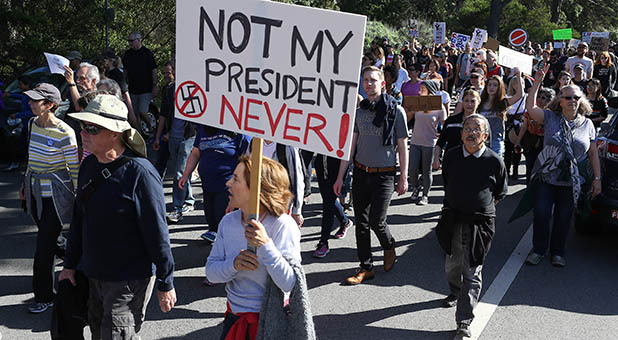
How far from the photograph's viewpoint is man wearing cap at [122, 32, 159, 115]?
38.4 feet

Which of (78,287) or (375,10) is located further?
(375,10)

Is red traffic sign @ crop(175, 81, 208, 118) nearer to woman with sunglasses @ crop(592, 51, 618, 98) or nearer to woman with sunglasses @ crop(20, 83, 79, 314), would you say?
woman with sunglasses @ crop(20, 83, 79, 314)

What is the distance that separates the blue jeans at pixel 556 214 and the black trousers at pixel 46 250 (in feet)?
15.1

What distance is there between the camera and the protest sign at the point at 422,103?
8.38 meters

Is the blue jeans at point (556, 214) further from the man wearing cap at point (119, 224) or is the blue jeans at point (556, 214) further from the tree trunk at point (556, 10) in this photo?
the tree trunk at point (556, 10)

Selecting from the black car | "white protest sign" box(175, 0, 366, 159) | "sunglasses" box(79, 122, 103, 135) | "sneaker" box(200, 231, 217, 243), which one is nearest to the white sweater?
"white protest sign" box(175, 0, 366, 159)

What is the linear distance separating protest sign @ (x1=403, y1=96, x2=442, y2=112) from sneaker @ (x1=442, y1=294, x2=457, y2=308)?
3.43m

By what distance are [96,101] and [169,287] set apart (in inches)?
43.7

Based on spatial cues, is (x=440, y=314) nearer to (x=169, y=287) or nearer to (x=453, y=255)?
(x=453, y=255)

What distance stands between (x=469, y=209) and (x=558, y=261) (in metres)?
2.10

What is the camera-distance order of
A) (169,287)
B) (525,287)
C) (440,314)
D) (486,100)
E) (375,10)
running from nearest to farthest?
(169,287) → (440,314) → (525,287) → (486,100) → (375,10)

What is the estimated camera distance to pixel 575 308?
557cm

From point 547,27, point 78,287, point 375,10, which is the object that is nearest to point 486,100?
point 78,287

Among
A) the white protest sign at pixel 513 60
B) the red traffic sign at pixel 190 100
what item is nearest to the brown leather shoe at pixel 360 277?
the red traffic sign at pixel 190 100
